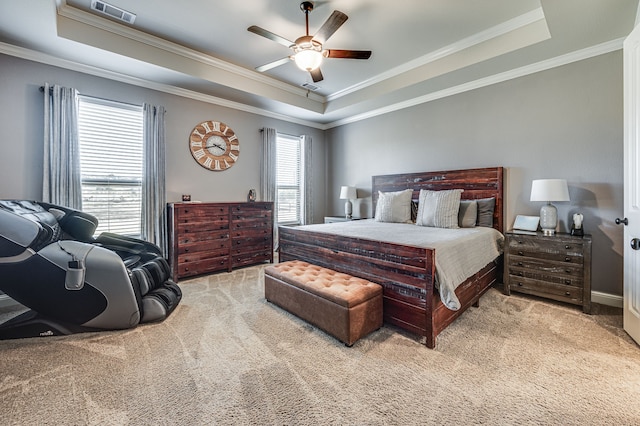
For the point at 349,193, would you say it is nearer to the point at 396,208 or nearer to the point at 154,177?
the point at 396,208

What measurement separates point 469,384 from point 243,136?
15.0 ft

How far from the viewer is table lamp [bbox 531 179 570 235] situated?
291cm

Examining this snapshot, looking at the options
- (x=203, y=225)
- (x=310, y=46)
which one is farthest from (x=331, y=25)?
(x=203, y=225)

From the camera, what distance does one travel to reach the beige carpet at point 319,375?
1.47 metres

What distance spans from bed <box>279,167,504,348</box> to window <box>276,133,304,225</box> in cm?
197

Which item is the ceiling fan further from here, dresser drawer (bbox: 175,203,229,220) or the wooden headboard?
dresser drawer (bbox: 175,203,229,220)

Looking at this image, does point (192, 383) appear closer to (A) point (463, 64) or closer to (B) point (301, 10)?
(B) point (301, 10)

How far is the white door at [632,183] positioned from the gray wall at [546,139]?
89 cm

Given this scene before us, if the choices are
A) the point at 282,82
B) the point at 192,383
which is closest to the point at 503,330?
the point at 192,383

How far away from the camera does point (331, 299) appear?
217cm

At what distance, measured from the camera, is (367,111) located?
512 centimetres

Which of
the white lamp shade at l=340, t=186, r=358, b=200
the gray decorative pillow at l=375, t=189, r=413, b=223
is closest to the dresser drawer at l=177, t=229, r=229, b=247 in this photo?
the white lamp shade at l=340, t=186, r=358, b=200

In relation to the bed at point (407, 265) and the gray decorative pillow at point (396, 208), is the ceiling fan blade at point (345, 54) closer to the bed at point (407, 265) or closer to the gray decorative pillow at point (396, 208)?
the bed at point (407, 265)

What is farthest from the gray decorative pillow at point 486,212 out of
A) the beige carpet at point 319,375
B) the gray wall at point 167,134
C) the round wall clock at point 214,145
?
the round wall clock at point 214,145
